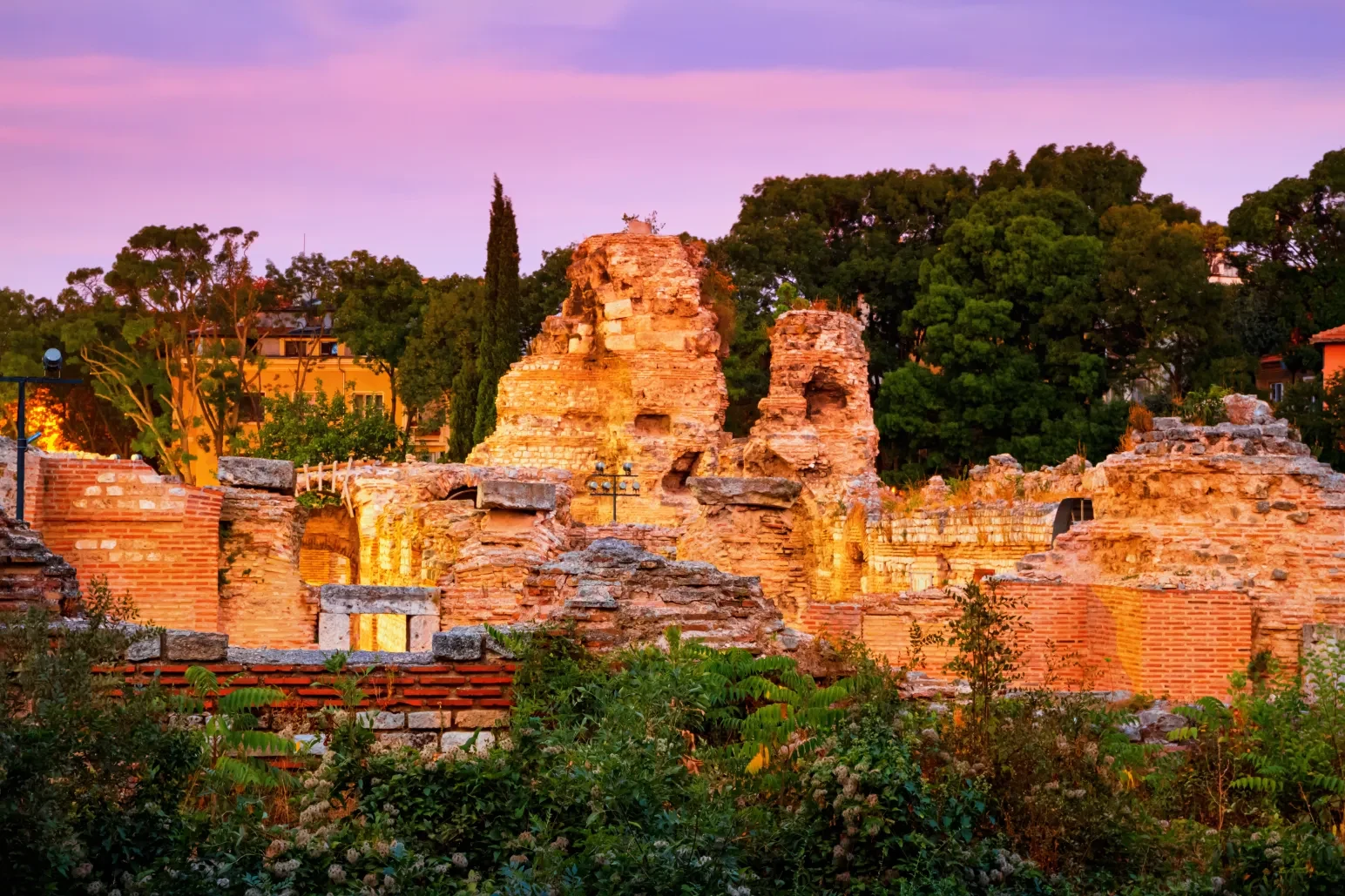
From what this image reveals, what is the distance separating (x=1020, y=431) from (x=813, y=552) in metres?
20.4

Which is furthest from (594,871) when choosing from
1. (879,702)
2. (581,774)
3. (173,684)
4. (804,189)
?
(804,189)

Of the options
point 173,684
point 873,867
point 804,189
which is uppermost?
point 804,189

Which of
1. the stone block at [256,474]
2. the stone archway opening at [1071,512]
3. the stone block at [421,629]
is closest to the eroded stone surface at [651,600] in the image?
the stone block at [421,629]

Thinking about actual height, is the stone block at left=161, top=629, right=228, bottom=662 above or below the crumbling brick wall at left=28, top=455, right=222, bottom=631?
below

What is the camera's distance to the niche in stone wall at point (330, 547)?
2433 cm

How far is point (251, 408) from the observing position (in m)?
58.8

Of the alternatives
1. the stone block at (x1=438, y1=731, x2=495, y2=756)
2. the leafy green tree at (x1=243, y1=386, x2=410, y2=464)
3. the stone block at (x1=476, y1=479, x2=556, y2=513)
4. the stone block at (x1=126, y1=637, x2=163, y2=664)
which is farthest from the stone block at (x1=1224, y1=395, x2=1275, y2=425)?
the leafy green tree at (x1=243, y1=386, x2=410, y2=464)

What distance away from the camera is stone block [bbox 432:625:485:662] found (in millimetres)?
9633

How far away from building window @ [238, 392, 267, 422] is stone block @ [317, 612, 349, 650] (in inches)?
1563

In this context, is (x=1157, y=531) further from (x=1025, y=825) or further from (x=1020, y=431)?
(x=1020, y=431)

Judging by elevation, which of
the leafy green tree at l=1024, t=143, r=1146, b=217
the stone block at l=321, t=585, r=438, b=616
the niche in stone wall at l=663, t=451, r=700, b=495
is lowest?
the stone block at l=321, t=585, r=438, b=616

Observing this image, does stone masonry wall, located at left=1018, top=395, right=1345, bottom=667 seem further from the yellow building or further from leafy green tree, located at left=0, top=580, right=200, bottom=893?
the yellow building

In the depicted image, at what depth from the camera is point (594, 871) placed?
23.3 ft

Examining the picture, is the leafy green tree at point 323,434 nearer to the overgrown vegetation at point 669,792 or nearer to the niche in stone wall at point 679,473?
the niche in stone wall at point 679,473
